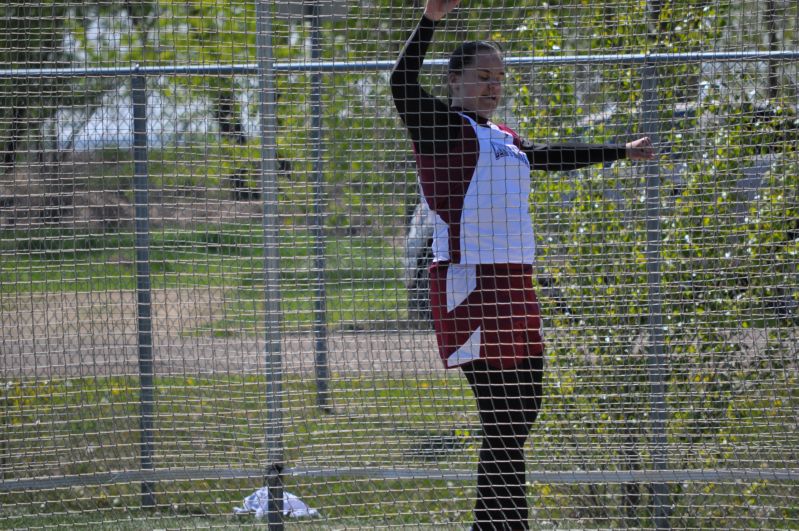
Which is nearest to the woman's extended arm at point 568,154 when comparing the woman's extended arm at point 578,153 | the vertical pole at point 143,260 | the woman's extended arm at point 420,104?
the woman's extended arm at point 578,153

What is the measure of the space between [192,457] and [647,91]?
2261 millimetres

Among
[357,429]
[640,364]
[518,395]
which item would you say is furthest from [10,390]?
[640,364]

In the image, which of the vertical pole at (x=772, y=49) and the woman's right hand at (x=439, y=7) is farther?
the vertical pole at (x=772, y=49)

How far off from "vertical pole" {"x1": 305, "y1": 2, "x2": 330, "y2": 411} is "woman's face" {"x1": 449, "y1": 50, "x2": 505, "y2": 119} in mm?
581

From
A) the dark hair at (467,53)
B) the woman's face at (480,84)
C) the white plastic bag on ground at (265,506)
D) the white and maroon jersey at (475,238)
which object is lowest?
the white plastic bag on ground at (265,506)

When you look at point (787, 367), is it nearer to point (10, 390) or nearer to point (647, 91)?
point (647, 91)

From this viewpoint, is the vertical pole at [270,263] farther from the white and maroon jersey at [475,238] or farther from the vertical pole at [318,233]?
the white and maroon jersey at [475,238]

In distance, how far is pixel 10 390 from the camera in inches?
144

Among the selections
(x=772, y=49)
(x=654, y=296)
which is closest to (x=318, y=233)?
(x=654, y=296)

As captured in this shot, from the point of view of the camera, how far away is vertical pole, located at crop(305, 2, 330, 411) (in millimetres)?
3330

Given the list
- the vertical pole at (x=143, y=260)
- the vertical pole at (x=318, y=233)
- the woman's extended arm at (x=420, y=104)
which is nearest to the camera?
the woman's extended arm at (x=420, y=104)

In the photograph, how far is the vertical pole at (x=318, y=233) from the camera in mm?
3330

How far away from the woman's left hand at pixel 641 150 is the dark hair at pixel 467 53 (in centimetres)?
58

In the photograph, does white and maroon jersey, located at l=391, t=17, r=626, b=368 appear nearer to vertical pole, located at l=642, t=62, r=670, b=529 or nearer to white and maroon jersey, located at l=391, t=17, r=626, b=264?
white and maroon jersey, located at l=391, t=17, r=626, b=264
